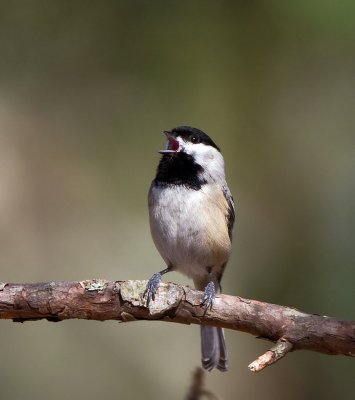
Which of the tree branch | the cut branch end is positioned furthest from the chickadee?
the cut branch end

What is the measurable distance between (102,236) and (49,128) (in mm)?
1082

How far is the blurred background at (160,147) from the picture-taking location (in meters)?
5.14

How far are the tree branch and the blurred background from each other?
2028 mm

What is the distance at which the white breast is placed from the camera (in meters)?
4.08

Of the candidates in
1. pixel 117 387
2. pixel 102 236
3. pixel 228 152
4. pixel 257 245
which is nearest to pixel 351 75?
pixel 228 152

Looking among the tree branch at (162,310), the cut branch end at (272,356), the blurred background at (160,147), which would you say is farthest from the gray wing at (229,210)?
the cut branch end at (272,356)

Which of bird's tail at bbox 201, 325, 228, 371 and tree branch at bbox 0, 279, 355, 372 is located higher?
tree branch at bbox 0, 279, 355, 372

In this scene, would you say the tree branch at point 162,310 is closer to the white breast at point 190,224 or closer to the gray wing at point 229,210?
the white breast at point 190,224

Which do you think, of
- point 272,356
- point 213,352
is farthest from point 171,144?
point 272,356

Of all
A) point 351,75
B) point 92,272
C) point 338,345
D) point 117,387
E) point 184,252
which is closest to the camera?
point 338,345

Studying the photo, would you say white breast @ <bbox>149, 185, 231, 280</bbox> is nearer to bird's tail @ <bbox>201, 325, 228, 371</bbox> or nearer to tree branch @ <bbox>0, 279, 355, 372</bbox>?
bird's tail @ <bbox>201, 325, 228, 371</bbox>

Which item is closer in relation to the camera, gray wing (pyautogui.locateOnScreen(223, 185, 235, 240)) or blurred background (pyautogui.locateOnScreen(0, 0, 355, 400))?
gray wing (pyautogui.locateOnScreen(223, 185, 235, 240))

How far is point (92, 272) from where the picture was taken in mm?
5371

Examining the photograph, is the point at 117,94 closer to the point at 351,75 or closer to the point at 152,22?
the point at 152,22
